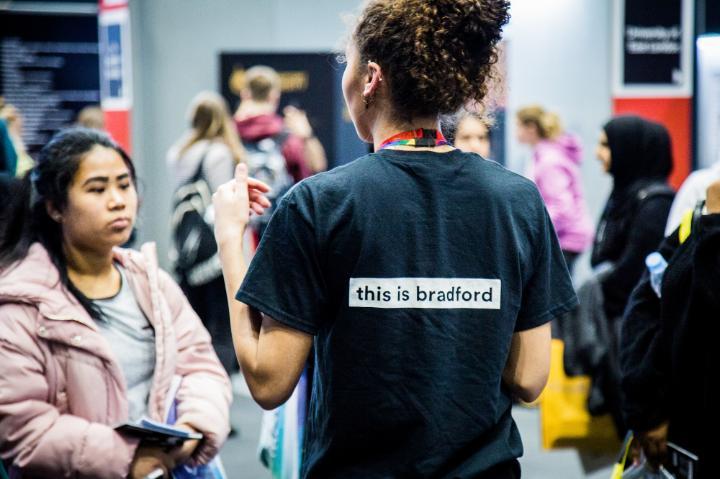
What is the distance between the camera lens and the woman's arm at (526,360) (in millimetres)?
1585

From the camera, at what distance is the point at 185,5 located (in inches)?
324

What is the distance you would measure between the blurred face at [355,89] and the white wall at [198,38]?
6.77 meters

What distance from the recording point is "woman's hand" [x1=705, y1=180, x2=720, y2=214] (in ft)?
7.23

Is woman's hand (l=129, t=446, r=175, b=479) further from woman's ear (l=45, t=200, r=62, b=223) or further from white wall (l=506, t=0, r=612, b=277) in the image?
white wall (l=506, t=0, r=612, b=277)

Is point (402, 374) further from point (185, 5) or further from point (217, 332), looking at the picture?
point (185, 5)

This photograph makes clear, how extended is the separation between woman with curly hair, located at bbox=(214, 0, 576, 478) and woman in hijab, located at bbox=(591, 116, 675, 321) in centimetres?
258

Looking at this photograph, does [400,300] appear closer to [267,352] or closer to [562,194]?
[267,352]

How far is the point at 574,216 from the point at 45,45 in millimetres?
4587

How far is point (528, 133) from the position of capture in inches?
269

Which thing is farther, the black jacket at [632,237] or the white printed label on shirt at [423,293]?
the black jacket at [632,237]

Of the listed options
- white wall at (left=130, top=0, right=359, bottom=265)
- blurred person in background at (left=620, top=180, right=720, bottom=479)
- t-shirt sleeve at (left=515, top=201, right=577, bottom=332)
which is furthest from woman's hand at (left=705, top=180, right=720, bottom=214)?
white wall at (left=130, top=0, right=359, bottom=265)

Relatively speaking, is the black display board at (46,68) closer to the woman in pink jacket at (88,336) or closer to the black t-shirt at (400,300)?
the woman in pink jacket at (88,336)

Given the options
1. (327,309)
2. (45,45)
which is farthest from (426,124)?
(45,45)

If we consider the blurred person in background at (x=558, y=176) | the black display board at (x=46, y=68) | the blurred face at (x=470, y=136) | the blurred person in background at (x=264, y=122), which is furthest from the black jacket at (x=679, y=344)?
the black display board at (x=46, y=68)
